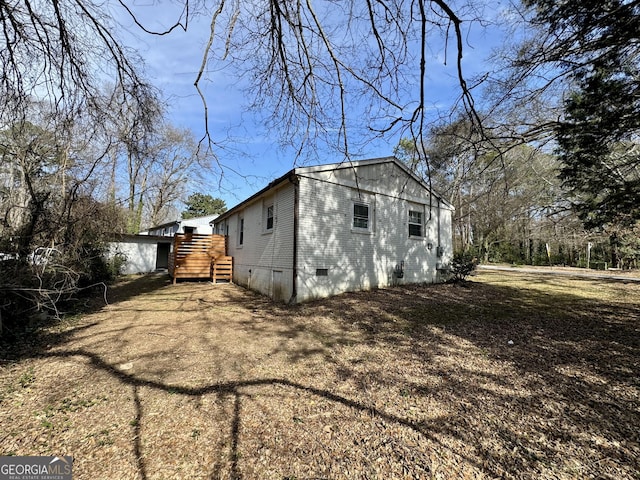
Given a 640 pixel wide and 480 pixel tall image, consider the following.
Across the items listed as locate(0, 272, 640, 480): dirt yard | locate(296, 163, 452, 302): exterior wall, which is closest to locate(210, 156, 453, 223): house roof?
locate(296, 163, 452, 302): exterior wall

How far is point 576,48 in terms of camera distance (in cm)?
415

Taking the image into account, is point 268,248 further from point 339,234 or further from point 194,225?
point 194,225

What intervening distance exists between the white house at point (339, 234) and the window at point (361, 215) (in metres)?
0.03

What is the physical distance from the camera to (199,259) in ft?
42.3

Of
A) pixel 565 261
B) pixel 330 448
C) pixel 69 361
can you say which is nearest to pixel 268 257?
pixel 69 361

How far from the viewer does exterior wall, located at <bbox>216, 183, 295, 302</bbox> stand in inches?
328

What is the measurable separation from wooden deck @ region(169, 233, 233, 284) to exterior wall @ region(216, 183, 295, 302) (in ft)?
1.93

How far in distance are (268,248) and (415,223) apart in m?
5.79

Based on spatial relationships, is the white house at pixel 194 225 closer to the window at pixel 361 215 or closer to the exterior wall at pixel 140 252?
the exterior wall at pixel 140 252

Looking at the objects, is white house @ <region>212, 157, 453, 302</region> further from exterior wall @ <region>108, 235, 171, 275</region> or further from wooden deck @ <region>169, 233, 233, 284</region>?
exterior wall @ <region>108, 235, 171, 275</region>

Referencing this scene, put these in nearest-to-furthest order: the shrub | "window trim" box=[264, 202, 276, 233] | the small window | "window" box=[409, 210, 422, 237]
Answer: "window trim" box=[264, 202, 276, 233] → the small window → "window" box=[409, 210, 422, 237] → the shrub

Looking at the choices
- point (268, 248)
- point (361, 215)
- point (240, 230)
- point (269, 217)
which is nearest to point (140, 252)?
point (240, 230)

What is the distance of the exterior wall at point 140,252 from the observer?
1875cm

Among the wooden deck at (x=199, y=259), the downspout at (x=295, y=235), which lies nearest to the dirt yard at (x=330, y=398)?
the downspout at (x=295, y=235)
